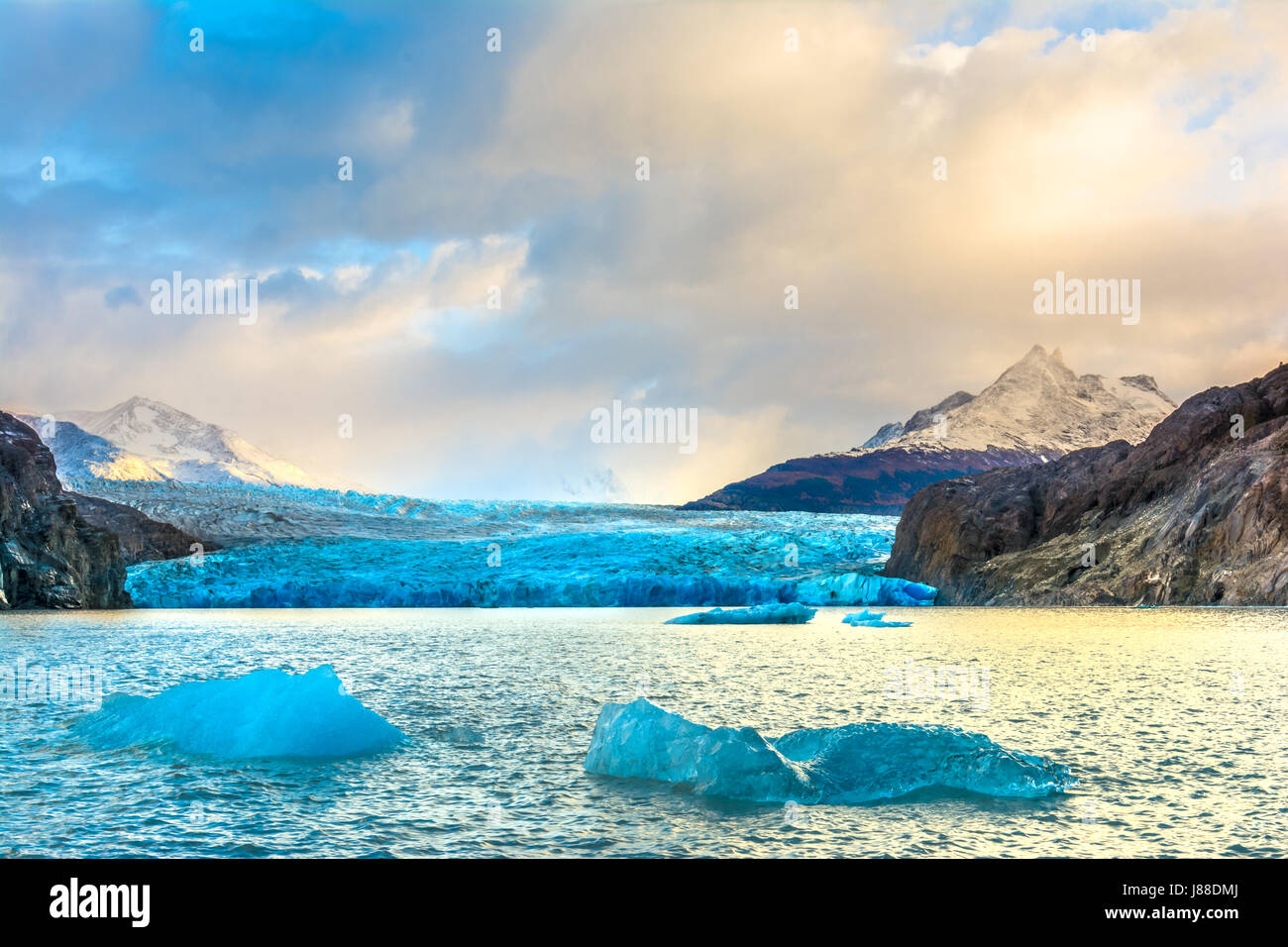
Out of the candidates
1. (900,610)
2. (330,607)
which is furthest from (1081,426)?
(330,607)

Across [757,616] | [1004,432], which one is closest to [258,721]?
[757,616]

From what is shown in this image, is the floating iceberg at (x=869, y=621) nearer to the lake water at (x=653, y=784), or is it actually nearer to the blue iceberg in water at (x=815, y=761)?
the lake water at (x=653, y=784)

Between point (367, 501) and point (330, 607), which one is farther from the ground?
point (367, 501)

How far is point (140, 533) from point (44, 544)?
18.3 metres

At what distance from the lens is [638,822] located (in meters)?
8.26

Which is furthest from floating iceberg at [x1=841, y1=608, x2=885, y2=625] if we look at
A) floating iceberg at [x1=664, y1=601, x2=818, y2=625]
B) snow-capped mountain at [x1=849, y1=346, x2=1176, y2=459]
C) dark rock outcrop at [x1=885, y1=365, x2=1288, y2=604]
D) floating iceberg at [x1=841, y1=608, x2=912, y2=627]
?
snow-capped mountain at [x1=849, y1=346, x2=1176, y2=459]

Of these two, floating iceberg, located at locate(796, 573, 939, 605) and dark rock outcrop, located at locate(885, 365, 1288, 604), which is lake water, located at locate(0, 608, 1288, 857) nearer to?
dark rock outcrop, located at locate(885, 365, 1288, 604)

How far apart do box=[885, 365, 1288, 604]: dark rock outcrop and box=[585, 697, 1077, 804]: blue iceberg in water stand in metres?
41.0

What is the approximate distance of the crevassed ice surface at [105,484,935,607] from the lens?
195 feet

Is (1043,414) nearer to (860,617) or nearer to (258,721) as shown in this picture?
(860,617)

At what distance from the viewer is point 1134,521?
5491cm

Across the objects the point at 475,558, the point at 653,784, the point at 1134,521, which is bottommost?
the point at 475,558
